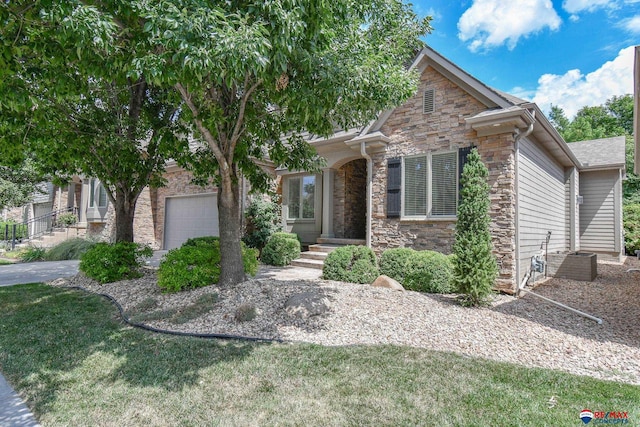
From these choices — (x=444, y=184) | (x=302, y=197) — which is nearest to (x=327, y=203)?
(x=302, y=197)

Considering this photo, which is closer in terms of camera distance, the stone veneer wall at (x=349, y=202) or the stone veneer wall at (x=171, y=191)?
the stone veneer wall at (x=349, y=202)

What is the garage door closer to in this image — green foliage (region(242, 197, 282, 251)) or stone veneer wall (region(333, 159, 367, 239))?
green foliage (region(242, 197, 282, 251))

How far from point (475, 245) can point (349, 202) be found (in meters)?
6.49

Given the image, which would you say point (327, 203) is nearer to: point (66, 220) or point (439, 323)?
point (439, 323)

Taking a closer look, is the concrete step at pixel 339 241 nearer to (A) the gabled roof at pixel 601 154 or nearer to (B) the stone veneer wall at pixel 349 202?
(B) the stone veneer wall at pixel 349 202

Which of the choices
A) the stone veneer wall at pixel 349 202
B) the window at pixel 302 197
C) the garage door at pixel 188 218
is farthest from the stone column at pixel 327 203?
the garage door at pixel 188 218

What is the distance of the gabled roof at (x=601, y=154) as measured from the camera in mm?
12570

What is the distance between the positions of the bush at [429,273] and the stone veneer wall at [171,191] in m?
8.68

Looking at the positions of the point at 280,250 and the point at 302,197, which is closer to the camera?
the point at 280,250

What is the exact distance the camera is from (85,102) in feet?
24.1

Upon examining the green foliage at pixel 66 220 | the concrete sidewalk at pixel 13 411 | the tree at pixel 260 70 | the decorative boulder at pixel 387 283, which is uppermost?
the tree at pixel 260 70

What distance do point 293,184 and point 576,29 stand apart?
35.7 feet

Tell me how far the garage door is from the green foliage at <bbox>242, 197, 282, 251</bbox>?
6.46 feet

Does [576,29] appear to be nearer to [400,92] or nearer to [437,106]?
[437,106]
